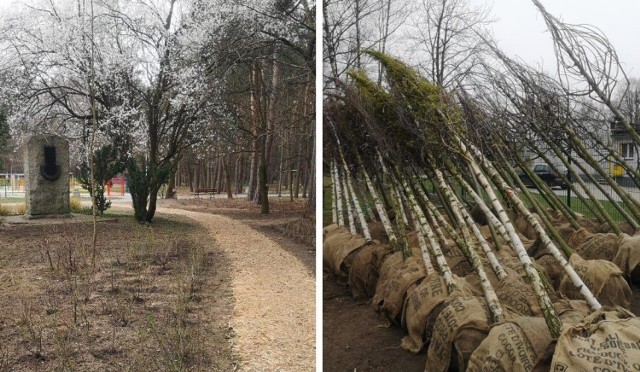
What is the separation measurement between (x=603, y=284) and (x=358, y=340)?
0.69 metres

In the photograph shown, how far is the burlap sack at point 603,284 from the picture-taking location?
1.26m

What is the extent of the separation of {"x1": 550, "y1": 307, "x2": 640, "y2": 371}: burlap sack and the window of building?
0.46m

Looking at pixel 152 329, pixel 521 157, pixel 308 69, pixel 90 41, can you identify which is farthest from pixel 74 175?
pixel 521 157

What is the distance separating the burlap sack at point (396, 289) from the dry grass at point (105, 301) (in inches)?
23.4

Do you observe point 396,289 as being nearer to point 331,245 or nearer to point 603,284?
point 331,245

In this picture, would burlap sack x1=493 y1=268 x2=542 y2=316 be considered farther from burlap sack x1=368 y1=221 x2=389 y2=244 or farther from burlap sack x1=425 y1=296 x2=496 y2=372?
burlap sack x1=368 y1=221 x2=389 y2=244

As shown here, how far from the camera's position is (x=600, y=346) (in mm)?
1064

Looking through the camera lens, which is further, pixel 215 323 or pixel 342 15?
pixel 215 323

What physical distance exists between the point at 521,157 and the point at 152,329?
1376mm

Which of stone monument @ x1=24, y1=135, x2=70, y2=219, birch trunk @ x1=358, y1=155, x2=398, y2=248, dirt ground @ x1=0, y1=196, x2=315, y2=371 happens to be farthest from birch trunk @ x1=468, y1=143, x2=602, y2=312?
stone monument @ x1=24, y1=135, x2=70, y2=219

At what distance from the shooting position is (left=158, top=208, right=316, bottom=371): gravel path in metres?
1.94

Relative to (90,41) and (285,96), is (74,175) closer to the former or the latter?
(90,41)

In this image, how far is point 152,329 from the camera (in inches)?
75.4

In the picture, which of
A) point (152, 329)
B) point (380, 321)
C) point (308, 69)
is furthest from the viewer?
point (308, 69)
